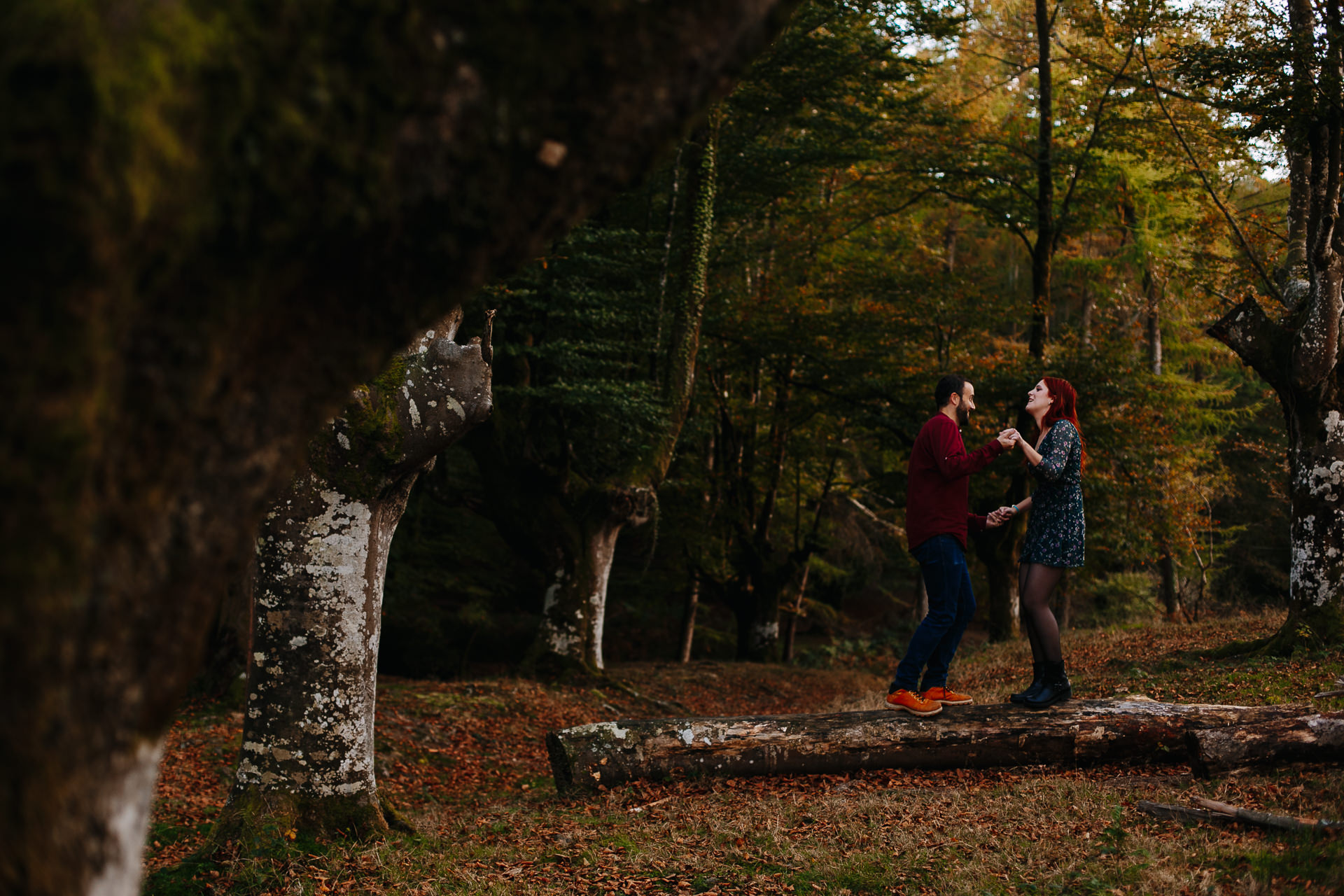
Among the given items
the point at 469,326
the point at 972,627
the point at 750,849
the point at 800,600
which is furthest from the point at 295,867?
the point at 972,627

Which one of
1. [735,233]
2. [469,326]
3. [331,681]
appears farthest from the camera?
[735,233]

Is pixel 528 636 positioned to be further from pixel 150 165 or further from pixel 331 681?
pixel 150 165

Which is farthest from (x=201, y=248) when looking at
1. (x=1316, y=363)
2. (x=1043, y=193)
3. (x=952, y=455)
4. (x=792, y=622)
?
(x=792, y=622)

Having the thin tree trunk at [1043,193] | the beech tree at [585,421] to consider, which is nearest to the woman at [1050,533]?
the beech tree at [585,421]

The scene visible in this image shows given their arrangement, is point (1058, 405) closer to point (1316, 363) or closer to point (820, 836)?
point (820, 836)

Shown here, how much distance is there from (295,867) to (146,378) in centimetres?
488

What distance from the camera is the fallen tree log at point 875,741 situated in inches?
244

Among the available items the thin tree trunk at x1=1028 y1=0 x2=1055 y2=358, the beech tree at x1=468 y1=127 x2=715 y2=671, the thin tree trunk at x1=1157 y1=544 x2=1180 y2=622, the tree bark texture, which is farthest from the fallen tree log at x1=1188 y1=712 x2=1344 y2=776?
the thin tree trunk at x1=1157 y1=544 x2=1180 y2=622

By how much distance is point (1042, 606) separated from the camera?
6320 mm

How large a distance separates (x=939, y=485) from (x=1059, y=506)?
870 millimetres

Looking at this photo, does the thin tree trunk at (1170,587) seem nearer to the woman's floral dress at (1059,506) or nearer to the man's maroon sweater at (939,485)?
the woman's floral dress at (1059,506)

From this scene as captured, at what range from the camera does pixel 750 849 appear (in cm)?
521

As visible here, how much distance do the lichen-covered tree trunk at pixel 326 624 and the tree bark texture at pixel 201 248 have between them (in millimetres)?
4495

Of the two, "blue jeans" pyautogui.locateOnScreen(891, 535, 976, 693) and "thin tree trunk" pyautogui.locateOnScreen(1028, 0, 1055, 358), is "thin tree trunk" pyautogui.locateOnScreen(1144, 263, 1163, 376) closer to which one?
"thin tree trunk" pyautogui.locateOnScreen(1028, 0, 1055, 358)
